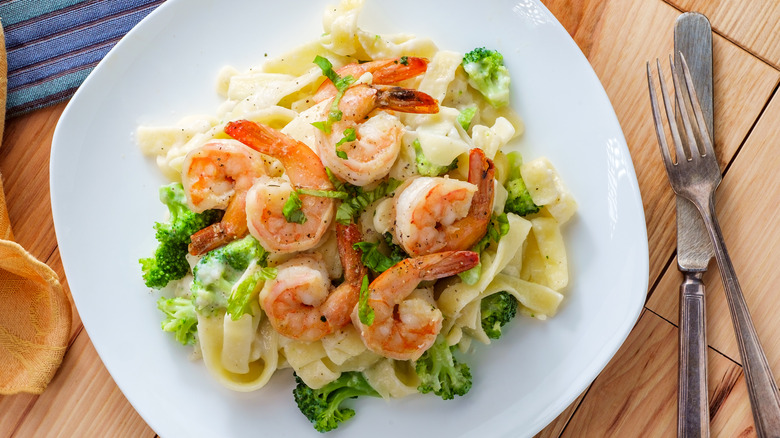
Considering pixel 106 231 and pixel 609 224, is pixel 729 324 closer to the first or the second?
pixel 609 224

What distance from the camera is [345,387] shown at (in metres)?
3.30

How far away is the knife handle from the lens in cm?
347

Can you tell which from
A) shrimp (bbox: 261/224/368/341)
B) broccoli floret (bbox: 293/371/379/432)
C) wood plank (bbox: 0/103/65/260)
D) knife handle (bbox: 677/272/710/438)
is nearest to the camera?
shrimp (bbox: 261/224/368/341)

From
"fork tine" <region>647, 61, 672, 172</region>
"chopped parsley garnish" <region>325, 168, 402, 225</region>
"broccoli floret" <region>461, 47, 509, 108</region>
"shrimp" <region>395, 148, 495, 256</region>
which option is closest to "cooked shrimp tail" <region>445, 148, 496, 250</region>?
"shrimp" <region>395, 148, 495, 256</region>

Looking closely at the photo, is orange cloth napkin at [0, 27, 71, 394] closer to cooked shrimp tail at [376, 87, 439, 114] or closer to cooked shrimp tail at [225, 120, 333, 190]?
cooked shrimp tail at [225, 120, 333, 190]

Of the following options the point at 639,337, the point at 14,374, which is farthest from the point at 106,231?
the point at 639,337

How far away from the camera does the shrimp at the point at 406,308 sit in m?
→ 2.92

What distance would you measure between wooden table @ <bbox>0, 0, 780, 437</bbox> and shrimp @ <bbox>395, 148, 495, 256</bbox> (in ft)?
3.87

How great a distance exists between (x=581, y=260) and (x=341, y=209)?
4.16 ft

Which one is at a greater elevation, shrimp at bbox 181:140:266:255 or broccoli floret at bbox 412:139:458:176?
broccoli floret at bbox 412:139:458:176

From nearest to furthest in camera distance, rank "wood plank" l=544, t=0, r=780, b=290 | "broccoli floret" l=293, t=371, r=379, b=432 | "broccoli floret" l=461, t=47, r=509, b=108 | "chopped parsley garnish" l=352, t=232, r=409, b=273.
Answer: "chopped parsley garnish" l=352, t=232, r=409, b=273
"broccoli floret" l=293, t=371, r=379, b=432
"broccoli floret" l=461, t=47, r=509, b=108
"wood plank" l=544, t=0, r=780, b=290

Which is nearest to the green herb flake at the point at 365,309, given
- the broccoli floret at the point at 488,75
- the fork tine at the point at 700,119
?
the broccoli floret at the point at 488,75

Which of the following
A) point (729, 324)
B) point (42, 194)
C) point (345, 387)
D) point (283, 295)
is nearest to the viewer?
point (283, 295)

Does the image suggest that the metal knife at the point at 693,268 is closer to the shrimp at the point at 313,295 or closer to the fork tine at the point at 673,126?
the fork tine at the point at 673,126
